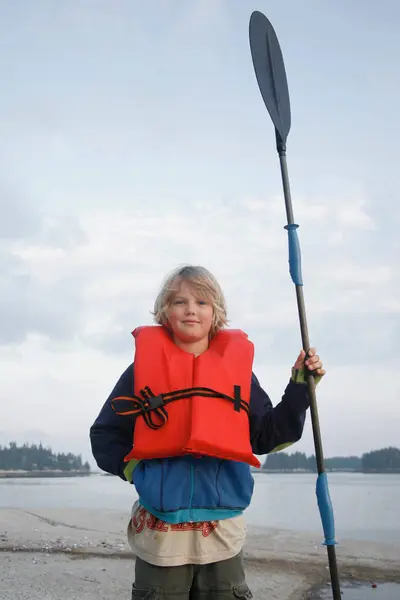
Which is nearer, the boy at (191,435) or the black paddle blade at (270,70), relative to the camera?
the boy at (191,435)

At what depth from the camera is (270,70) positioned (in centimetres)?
322

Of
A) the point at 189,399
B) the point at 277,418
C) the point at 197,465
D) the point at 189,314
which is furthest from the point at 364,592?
the point at 189,314

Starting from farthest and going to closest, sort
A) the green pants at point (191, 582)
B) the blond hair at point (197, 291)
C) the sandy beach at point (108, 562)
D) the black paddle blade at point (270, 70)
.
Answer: the sandy beach at point (108, 562), the black paddle blade at point (270, 70), the blond hair at point (197, 291), the green pants at point (191, 582)

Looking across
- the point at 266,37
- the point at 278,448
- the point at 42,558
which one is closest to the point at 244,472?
the point at 278,448

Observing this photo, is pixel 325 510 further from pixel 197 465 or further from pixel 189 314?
pixel 189 314

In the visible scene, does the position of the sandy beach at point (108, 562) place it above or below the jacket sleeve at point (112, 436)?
below

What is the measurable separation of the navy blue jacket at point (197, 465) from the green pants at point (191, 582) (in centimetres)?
19

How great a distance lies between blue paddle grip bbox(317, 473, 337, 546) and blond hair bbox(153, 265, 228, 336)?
801 mm

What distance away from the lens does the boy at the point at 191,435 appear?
236 centimetres

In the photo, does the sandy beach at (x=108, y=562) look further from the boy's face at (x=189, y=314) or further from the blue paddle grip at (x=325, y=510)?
the boy's face at (x=189, y=314)

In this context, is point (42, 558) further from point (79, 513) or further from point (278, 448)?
point (79, 513)

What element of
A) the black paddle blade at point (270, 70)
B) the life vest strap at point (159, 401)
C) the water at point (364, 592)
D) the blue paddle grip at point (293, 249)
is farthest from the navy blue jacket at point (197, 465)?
the water at point (364, 592)

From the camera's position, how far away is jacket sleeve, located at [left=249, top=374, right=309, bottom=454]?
260cm

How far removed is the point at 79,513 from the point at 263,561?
5.34 metres
